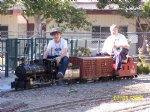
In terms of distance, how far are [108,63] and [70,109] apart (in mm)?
5719

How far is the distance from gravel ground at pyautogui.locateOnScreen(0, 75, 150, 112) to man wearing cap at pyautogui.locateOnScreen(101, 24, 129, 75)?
0.82 m

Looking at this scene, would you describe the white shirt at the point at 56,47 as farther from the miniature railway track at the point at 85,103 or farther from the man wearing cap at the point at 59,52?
the miniature railway track at the point at 85,103

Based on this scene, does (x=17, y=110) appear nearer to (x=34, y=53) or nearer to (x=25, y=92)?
(x=25, y=92)

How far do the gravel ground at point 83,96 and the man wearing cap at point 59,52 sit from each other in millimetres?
515

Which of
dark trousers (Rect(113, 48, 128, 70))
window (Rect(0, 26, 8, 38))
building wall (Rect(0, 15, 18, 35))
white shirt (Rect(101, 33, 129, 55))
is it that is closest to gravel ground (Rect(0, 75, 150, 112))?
dark trousers (Rect(113, 48, 128, 70))

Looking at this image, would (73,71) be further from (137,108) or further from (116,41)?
(137,108)

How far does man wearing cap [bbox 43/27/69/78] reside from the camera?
13.3 m

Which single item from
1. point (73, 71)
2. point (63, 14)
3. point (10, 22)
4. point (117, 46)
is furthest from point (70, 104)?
point (10, 22)

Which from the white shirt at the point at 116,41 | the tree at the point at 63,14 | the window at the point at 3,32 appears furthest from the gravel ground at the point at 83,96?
the window at the point at 3,32

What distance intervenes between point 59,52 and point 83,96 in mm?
2251

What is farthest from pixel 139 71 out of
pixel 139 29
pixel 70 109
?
pixel 139 29

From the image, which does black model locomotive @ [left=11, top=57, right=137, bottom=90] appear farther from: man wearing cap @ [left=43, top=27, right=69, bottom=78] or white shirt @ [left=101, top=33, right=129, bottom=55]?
white shirt @ [left=101, top=33, right=129, bottom=55]

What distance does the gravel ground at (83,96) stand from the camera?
9977mm

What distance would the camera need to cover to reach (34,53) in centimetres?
1725
